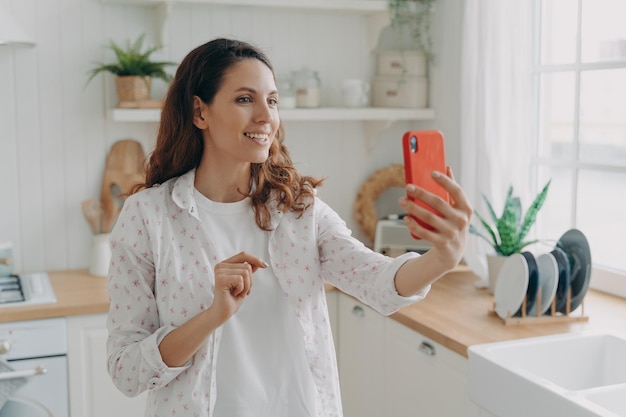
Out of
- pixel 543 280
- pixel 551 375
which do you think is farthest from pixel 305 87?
pixel 551 375

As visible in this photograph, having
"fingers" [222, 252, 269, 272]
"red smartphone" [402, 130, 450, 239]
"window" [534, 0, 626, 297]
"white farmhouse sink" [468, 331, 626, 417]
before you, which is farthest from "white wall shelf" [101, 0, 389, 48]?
"red smartphone" [402, 130, 450, 239]

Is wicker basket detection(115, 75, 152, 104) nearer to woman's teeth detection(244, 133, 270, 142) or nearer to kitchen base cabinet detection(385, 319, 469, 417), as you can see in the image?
kitchen base cabinet detection(385, 319, 469, 417)

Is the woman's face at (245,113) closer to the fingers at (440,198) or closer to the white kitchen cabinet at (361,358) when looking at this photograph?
the fingers at (440,198)

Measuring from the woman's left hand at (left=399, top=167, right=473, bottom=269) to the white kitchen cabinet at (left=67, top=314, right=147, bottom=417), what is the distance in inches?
65.8

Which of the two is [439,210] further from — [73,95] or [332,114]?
[73,95]

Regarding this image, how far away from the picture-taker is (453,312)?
250 cm

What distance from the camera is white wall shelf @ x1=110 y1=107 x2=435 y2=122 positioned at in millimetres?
2918

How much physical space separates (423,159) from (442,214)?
0.13 metres

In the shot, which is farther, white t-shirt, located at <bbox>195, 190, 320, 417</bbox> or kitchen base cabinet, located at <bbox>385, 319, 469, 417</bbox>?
kitchen base cabinet, located at <bbox>385, 319, 469, 417</bbox>

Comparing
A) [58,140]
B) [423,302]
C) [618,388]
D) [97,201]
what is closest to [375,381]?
[423,302]

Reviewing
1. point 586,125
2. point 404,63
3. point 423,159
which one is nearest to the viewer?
point 423,159

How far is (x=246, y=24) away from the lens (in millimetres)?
3234

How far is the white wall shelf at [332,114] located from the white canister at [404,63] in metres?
0.16

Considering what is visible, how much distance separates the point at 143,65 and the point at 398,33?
1.13 m
